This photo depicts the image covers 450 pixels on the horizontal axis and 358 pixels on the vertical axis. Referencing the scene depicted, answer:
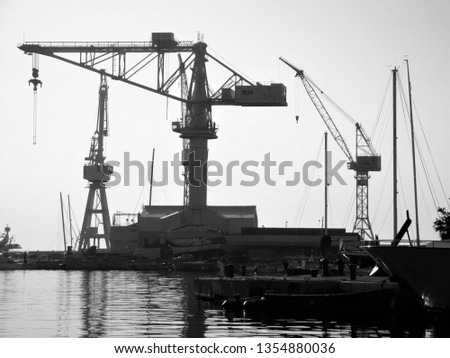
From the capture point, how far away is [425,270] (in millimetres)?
61062

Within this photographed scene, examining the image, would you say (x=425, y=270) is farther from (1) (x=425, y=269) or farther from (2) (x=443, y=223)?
(2) (x=443, y=223)

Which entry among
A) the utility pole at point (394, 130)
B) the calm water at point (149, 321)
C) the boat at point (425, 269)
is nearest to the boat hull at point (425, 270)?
the boat at point (425, 269)

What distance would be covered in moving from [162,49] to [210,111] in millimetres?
18725

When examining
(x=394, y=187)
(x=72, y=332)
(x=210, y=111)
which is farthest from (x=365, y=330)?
(x=210, y=111)

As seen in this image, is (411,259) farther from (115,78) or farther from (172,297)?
(115,78)

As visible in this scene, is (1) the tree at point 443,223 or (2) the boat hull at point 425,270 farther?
(1) the tree at point 443,223

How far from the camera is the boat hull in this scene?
5991 centimetres

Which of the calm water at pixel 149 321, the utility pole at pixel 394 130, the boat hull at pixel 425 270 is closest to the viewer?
the calm water at pixel 149 321

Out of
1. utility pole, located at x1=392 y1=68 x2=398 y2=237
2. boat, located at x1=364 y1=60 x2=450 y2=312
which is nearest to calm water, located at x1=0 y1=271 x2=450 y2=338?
boat, located at x1=364 y1=60 x2=450 y2=312

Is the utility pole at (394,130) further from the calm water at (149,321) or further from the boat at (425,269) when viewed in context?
the calm water at (149,321)

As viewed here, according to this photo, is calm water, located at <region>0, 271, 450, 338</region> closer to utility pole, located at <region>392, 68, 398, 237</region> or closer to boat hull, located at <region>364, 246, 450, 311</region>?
boat hull, located at <region>364, 246, 450, 311</region>

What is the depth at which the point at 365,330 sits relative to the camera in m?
55.4

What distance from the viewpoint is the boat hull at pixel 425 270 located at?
59.9 meters

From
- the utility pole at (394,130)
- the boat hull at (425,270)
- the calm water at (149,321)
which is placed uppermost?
the utility pole at (394,130)
